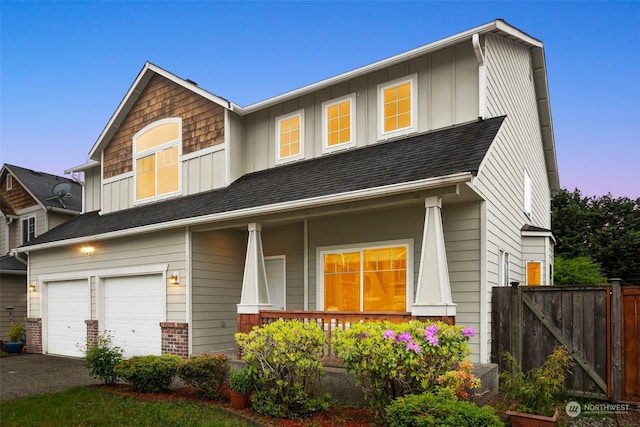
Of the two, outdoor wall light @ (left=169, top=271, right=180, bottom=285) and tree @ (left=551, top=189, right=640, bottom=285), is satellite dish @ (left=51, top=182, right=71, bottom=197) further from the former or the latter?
tree @ (left=551, top=189, right=640, bottom=285)

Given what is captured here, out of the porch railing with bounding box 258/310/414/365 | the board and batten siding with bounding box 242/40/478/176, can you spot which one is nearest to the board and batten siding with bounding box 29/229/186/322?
the board and batten siding with bounding box 242/40/478/176

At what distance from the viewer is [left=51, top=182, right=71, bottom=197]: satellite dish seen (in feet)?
63.0

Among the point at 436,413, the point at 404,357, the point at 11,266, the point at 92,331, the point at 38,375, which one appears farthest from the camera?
the point at 11,266

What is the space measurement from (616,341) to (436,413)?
145 inches

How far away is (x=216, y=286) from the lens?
37.6ft

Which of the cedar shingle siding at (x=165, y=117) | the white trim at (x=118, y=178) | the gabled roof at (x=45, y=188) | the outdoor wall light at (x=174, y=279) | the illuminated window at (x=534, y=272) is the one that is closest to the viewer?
the outdoor wall light at (x=174, y=279)

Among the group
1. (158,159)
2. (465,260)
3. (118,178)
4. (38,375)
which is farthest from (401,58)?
(38,375)

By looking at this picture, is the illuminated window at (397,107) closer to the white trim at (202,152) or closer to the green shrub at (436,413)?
the white trim at (202,152)

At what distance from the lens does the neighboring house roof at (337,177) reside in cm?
777

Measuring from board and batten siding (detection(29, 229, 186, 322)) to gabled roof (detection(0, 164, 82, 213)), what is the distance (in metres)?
3.99

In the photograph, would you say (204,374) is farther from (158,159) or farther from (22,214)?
(22,214)

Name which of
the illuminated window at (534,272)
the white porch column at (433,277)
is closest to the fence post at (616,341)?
the white porch column at (433,277)

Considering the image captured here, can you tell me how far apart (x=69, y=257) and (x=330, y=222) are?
338 inches

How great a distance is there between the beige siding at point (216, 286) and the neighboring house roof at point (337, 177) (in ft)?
3.17
